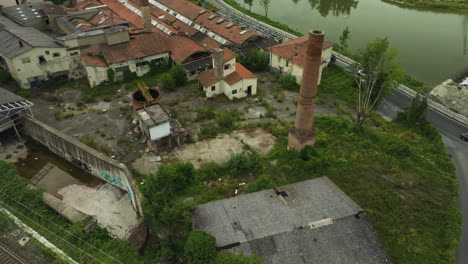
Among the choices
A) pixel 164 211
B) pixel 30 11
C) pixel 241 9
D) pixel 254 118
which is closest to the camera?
pixel 164 211

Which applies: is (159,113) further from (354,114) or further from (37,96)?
(354,114)

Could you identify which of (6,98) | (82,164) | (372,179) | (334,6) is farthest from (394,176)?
(334,6)

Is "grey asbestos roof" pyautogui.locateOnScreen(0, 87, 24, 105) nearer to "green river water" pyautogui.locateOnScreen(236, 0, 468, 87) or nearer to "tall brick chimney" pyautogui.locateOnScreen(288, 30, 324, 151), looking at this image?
"tall brick chimney" pyautogui.locateOnScreen(288, 30, 324, 151)

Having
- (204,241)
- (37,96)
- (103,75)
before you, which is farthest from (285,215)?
(37,96)

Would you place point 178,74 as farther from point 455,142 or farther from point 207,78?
point 455,142

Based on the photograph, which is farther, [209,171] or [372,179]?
[372,179]

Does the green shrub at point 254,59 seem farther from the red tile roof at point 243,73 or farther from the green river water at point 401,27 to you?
the green river water at point 401,27
